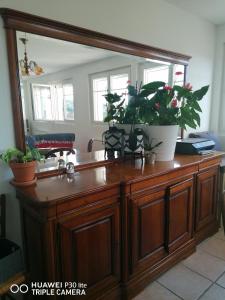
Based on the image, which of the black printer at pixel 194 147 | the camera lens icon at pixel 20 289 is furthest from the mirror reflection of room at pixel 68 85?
the camera lens icon at pixel 20 289

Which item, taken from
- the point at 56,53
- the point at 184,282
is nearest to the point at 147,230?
the point at 184,282

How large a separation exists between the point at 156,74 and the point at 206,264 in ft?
6.12

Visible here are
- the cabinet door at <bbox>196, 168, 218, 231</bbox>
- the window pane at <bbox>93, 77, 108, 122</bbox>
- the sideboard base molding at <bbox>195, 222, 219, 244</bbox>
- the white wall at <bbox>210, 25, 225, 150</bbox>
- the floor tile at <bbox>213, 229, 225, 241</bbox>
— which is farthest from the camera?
the white wall at <bbox>210, 25, 225, 150</bbox>

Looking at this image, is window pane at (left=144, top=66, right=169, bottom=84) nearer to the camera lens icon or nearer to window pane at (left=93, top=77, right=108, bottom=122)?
window pane at (left=93, top=77, right=108, bottom=122)

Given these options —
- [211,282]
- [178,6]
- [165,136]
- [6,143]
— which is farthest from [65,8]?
[211,282]

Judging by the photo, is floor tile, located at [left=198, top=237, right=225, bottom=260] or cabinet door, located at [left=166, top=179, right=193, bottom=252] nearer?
cabinet door, located at [left=166, top=179, right=193, bottom=252]

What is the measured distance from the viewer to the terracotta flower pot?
1363 mm

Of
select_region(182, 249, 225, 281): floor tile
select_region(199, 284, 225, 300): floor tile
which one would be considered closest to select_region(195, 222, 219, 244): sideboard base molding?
select_region(182, 249, 225, 281): floor tile

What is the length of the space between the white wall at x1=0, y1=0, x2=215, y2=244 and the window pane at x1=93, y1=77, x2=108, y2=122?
1.32ft

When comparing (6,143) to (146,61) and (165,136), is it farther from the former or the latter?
(146,61)

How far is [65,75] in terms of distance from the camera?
180 cm

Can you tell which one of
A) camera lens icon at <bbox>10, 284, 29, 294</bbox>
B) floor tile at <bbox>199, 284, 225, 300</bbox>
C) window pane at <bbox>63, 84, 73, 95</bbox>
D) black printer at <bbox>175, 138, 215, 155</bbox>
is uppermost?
window pane at <bbox>63, 84, 73, 95</bbox>

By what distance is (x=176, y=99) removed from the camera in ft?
6.52

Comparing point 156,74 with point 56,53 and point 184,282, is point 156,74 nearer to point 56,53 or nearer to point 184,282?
point 56,53
